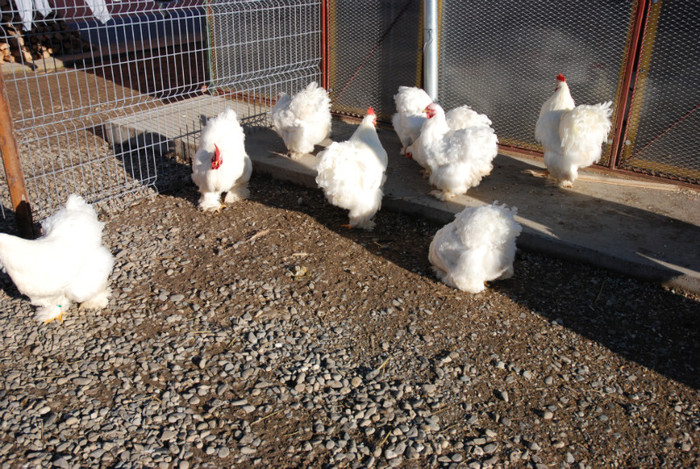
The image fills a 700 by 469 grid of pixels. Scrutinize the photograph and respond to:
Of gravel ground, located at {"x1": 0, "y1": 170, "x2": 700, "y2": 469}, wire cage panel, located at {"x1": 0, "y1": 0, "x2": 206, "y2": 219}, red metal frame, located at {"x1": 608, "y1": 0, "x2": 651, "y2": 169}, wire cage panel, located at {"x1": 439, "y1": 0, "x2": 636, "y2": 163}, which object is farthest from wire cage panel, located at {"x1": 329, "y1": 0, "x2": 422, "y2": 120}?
gravel ground, located at {"x1": 0, "y1": 170, "x2": 700, "y2": 469}

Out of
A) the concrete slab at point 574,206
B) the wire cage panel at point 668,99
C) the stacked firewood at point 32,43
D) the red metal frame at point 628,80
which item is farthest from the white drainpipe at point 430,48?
the stacked firewood at point 32,43

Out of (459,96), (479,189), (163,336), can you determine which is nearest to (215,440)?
(163,336)

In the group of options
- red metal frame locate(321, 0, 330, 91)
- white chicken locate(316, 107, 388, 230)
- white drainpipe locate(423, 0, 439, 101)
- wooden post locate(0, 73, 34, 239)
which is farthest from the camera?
red metal frame locate(321, 0, 330, 91)

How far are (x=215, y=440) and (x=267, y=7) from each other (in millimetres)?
6545

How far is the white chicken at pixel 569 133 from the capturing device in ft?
19.1

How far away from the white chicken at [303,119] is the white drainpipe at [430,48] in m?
1.36

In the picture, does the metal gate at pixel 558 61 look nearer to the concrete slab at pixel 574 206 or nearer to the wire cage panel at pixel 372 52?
the wire cage panel at pixel 372 52

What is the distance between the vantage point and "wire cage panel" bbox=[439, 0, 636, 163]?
645cm

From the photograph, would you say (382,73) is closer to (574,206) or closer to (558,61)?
(558,61)

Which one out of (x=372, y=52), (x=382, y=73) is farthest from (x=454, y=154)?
(x=372, y=52)

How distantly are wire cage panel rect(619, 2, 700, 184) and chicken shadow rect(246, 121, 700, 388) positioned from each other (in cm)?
68

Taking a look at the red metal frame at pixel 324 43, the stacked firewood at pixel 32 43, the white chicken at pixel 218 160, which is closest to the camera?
the white chicken at pixel 218 160

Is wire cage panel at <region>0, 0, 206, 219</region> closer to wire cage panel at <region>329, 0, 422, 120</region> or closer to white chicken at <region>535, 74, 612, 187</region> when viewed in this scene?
wire cage panel at <region>329, 0, 422, 120</region>

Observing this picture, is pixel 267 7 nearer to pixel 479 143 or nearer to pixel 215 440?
pixel 479 143
